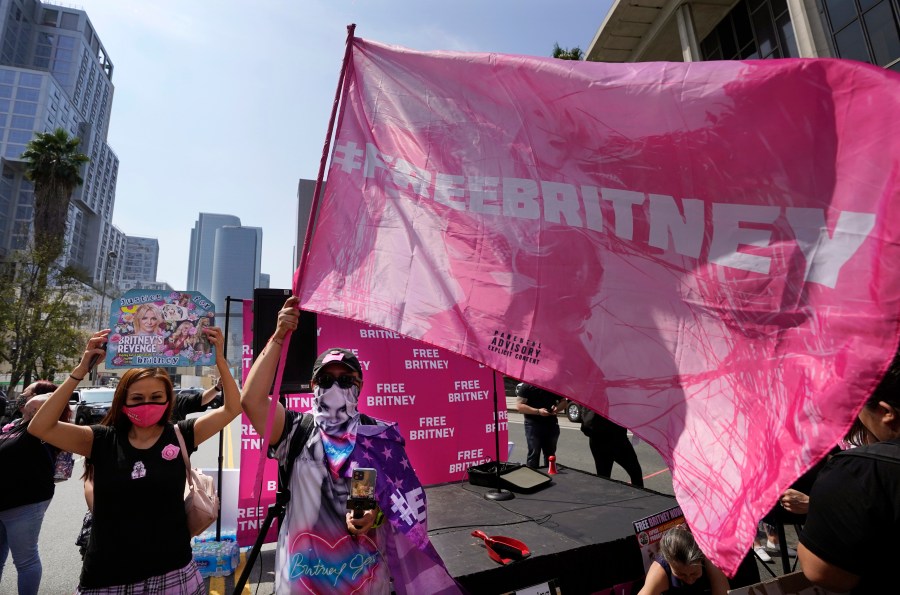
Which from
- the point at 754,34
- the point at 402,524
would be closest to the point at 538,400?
the point at 402,524

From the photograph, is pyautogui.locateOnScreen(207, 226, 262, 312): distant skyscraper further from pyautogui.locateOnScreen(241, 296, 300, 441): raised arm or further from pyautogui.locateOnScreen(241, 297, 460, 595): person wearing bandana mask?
pyautogui.locateOnScreen(241, 296, 300, 441): raised arm

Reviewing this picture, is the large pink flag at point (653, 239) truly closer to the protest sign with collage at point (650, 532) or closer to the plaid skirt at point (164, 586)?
the plaid skirt at point (164, 586)

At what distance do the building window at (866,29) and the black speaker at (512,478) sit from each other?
13.2m

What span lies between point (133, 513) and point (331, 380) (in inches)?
47.3

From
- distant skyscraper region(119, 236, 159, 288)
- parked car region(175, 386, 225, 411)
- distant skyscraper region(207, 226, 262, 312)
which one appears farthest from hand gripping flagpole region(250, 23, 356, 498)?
distant skyscraper region(207, 226, 262, 312)

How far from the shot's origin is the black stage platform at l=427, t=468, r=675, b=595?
2713 mm

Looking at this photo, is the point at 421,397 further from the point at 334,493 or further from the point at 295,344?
the point at 334,493

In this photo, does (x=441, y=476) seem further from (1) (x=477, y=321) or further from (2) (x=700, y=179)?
(2) (x=700, y=179)

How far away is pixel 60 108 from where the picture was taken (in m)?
84.4

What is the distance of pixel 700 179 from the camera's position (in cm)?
196

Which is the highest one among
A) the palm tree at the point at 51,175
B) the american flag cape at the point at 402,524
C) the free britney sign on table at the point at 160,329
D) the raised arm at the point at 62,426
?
the palm tree at the point at 51,175

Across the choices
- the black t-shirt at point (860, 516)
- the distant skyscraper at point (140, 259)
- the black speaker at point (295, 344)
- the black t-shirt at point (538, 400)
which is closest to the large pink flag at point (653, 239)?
A: the black t-shirt at point (860, 516)

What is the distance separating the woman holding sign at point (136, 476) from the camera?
2361 mm

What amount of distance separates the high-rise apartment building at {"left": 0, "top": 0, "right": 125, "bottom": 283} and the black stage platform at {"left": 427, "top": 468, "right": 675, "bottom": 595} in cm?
7732
